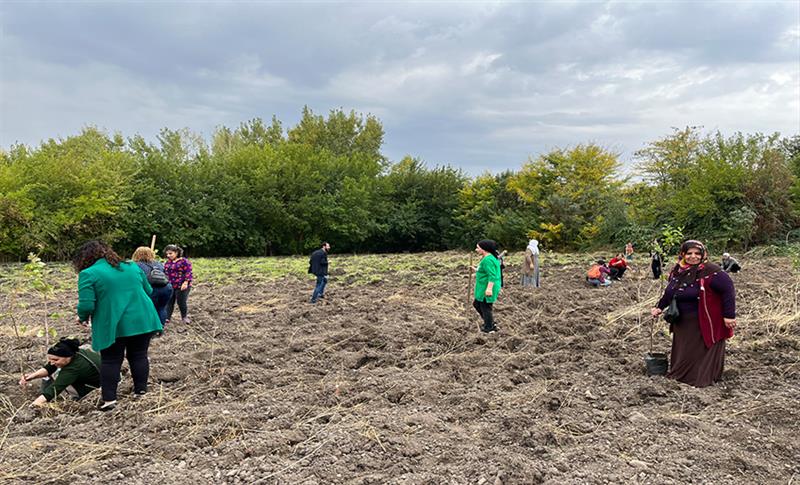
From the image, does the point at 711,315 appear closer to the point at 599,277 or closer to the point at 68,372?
the point at 68,372

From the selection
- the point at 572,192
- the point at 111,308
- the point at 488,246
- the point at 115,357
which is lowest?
the point at 115,357

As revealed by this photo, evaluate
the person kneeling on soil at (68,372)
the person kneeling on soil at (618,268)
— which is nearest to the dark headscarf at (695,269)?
the person kneeling on soil at (68,372)

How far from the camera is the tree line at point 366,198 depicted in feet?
63.3

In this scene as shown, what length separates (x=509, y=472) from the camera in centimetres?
314

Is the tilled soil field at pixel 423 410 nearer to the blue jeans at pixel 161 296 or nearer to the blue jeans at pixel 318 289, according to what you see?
the blue jeans at pixel 161 296

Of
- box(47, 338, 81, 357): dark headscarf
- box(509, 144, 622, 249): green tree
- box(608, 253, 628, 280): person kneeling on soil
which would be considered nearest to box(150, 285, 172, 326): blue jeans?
box(47, 338, 81, 357): dark headscarf

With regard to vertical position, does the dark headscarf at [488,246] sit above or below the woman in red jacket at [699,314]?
above

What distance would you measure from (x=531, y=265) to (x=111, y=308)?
8418mm

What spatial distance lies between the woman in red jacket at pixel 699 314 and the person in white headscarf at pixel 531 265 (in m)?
5.93

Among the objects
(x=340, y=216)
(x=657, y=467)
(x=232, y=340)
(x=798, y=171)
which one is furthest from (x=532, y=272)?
(x=340, y=216)

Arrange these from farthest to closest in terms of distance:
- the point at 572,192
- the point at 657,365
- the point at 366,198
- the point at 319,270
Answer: the point at 366,198, the point at 572,192, the point at 319,270, the point at 657,365

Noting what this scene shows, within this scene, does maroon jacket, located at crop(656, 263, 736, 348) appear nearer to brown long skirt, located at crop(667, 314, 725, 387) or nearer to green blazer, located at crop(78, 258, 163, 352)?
brown long skirt, located at crop(667, 314, 725, 387)

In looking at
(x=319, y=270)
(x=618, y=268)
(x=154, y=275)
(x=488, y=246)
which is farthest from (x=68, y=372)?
(x=618, y=268)

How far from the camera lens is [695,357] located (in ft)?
15.5
